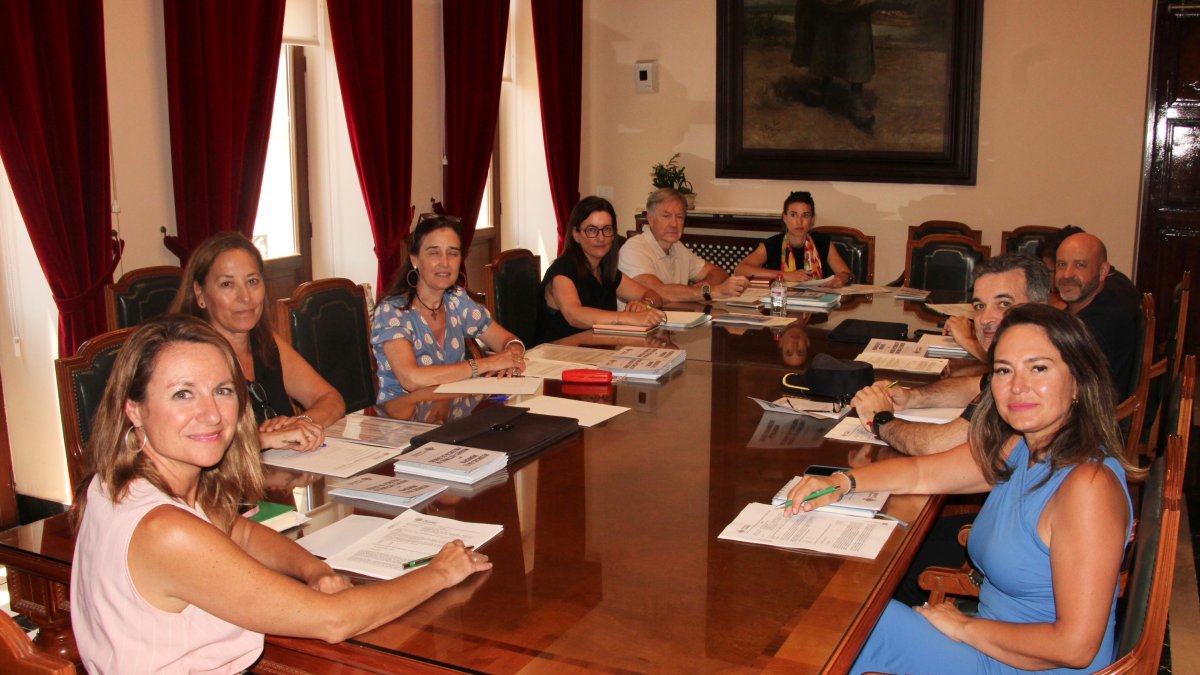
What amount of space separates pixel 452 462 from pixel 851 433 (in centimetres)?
104

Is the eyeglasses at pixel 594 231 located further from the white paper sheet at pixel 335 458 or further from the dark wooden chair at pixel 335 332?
the white paper sheet at pixel 335 458

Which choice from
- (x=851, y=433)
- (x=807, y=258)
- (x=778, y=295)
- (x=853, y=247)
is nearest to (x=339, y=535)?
(x=851, y=433)

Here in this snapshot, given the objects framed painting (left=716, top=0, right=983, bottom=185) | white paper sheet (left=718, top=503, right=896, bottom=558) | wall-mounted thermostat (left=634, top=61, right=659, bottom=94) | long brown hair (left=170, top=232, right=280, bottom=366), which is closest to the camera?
white paper sheet (left=718, top=503, right=896, bottom=558)

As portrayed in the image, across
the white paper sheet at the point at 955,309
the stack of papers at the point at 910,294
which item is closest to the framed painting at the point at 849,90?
the stack of papers at the point at 910,294

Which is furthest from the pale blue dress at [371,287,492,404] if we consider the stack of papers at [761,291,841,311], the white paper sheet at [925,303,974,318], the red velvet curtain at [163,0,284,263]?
the white paper sheet at [925,303,974,318]

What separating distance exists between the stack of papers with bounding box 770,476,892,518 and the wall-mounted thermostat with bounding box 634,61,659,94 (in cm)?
600

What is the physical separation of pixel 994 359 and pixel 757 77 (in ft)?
19.3

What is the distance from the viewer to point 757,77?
7.49 metres

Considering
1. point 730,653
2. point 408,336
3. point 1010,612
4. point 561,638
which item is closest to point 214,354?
point 561,638

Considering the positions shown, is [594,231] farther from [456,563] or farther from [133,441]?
[133,441]

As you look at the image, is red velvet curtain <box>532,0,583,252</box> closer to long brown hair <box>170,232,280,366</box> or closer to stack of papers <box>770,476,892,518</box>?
long brown hair <box>170,232,280,366</box>

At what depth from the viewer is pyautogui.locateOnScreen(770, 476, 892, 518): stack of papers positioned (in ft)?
6.95

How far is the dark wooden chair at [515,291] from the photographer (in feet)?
14.1

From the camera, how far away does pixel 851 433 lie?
2691 millimetres
